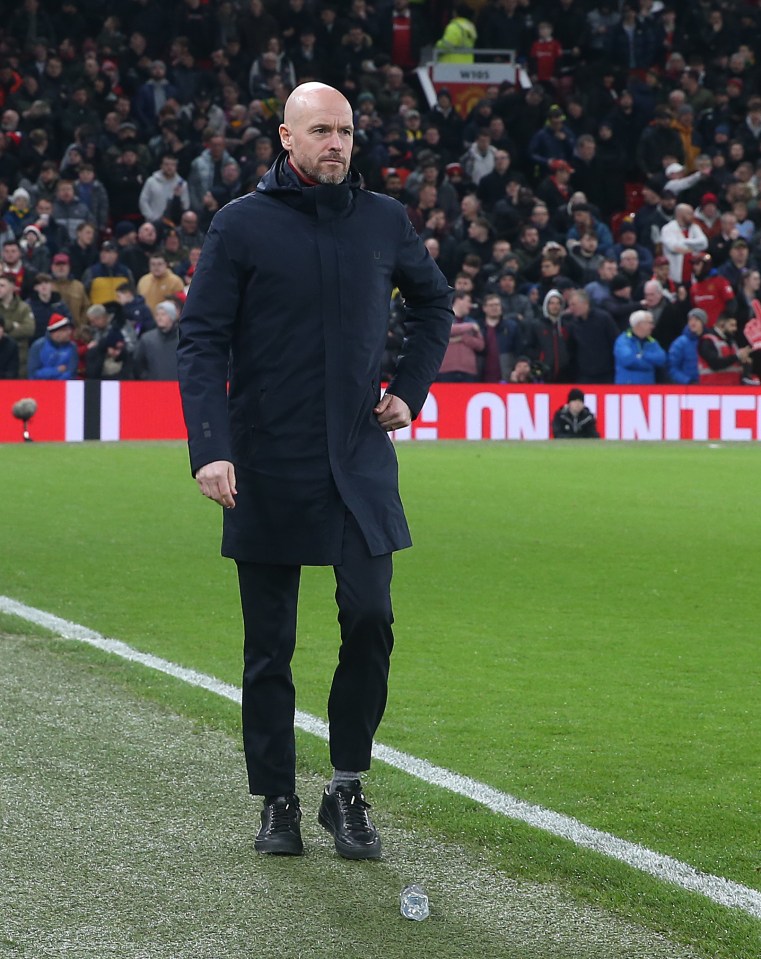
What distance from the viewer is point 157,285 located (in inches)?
801

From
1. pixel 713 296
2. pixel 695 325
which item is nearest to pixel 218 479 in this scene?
pixel 695 325

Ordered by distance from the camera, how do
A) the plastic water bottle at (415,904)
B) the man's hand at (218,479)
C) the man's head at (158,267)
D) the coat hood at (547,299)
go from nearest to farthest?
1. the plastic water bottle at (415,904)
2. the man's hand at (218,479)
3. the man's head at (158,267)
4. the coat hood at (547,299)

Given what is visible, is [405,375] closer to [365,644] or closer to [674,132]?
[365,644]

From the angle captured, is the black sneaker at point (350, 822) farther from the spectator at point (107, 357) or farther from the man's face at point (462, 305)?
the man's face at point (462, 305)

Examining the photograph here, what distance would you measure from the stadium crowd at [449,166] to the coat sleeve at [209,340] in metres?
15.4

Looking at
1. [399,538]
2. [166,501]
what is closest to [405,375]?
[399,538]

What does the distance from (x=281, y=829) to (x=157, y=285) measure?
16.5 metres

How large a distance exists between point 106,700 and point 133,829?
168 centimetres

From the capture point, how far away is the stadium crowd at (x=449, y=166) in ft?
68.2

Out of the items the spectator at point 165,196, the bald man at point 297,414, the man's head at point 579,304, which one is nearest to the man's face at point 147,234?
the spectator at point 165,196

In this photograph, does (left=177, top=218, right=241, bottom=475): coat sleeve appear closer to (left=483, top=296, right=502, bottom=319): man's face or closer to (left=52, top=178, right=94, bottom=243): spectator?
(left=483, top=296, right=502, bottom=319): man's face

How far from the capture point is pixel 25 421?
19.0m

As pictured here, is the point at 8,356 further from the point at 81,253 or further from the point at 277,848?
the point at 277,848

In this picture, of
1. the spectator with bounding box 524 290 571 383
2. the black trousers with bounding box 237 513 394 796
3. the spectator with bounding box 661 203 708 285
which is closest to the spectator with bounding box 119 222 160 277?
the spectator with bounding box 524 290 571 383
